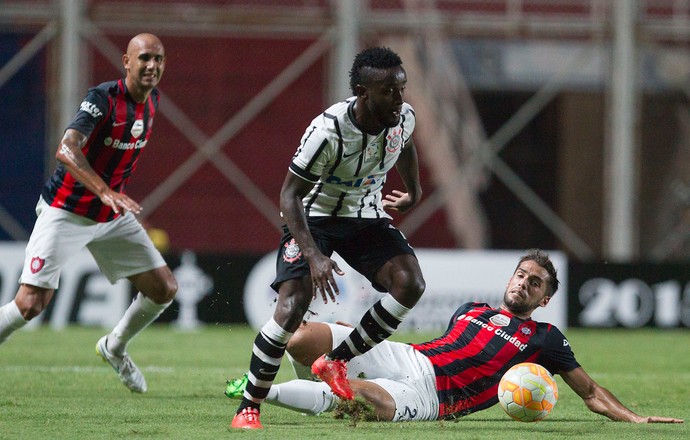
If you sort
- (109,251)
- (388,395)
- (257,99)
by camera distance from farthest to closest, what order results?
(257,99) < (109,251) < (388,395)

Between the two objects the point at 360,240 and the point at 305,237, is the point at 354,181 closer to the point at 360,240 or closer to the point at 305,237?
the point at 360,240

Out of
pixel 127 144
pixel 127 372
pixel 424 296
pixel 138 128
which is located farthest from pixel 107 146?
pixel 424 296

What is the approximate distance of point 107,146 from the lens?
25.4 ft

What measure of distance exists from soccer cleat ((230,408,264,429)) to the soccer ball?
135 cm

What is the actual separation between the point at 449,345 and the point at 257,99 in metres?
12.5

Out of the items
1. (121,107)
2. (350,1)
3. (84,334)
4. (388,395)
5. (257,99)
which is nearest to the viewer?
(388,395)

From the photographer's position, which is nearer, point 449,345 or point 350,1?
point 449,345

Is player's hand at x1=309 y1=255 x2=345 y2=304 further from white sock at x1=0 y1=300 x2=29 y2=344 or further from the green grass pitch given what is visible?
white sock at x1=0 y1=300 x2=29 y2=344

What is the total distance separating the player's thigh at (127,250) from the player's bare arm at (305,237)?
2.20 meters

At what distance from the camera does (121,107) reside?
7715 mm

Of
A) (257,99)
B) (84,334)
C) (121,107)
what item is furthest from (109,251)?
(257,99)

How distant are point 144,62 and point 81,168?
3.05 ft

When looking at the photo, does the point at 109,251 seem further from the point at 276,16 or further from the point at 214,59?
the point at 214,59

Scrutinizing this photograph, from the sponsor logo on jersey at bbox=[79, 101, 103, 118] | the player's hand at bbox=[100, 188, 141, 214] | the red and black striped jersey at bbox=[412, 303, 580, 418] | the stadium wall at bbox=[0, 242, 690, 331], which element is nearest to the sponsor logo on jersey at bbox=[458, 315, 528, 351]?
the red and black striped jersey at bbox=[412, 303, 580, 418]
